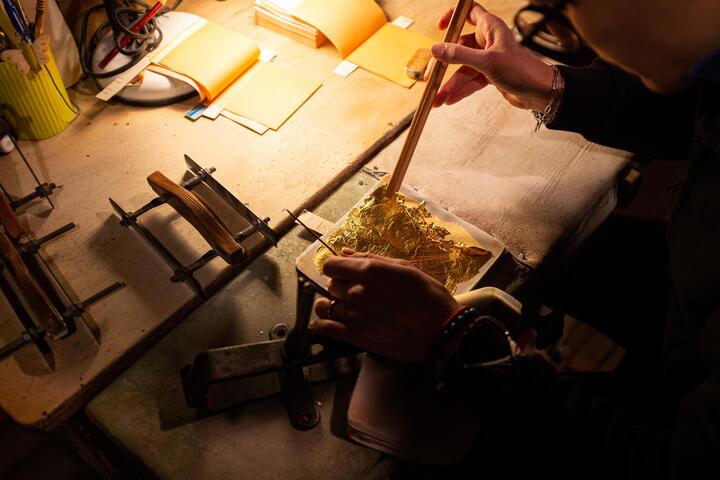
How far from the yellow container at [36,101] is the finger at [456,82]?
1022mm

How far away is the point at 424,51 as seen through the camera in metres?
1.61

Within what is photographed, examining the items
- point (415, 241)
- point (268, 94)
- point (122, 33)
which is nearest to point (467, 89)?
point (415, 241)

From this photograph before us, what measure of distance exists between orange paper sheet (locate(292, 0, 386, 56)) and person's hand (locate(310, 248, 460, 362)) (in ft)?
3.26

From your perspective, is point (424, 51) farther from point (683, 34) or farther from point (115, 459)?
point (115, 459)

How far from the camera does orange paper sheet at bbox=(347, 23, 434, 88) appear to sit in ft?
5.22

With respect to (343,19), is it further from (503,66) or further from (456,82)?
(503,66)

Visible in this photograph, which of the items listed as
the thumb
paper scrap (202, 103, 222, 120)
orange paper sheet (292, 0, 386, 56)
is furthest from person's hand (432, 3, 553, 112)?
paper scrap (202, 103, 222, 120)

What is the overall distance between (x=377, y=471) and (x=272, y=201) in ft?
2.25

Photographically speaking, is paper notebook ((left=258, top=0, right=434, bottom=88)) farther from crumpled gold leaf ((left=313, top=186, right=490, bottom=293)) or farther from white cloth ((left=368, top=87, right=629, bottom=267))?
crumpled gold leaf ((left=313, top=186, right=490, bottom=293))

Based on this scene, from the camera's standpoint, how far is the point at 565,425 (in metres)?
0.77

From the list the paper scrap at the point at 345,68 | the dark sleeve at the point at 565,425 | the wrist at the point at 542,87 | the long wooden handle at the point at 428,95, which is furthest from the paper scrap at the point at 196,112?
the dark sleeve at the point at 565,425

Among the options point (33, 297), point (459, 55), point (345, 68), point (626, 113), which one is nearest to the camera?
point (33, 297)

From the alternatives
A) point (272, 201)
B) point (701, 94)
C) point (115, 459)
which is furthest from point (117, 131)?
point (701, 94)

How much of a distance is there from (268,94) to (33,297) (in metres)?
0.85
